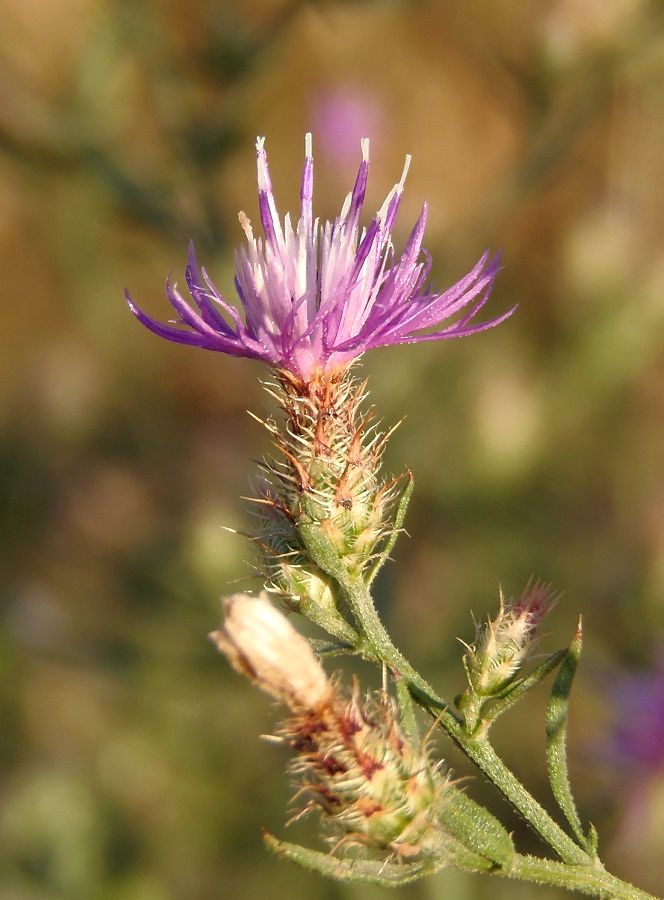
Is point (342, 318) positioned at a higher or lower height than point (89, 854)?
higher

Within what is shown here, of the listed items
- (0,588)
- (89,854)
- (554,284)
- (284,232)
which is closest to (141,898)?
(89,854)

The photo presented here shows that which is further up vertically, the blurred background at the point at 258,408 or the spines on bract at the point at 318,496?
the blurred background at the point at 258,408

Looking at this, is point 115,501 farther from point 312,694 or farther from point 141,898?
point 312,694

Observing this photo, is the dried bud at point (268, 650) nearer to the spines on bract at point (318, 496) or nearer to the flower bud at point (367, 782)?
the flower bud at point (367, 782)

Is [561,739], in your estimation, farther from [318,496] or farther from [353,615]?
[318,496]

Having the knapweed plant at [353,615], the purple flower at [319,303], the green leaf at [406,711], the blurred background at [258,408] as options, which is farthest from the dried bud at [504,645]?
the blurred background at [258,408]

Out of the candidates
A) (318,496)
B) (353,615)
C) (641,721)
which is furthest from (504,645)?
(641,721)
